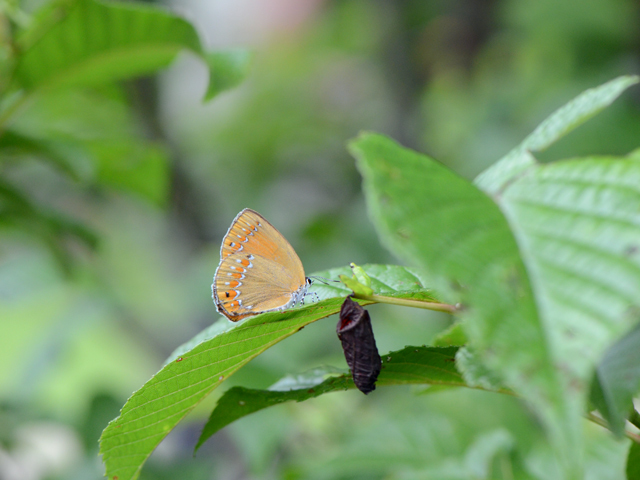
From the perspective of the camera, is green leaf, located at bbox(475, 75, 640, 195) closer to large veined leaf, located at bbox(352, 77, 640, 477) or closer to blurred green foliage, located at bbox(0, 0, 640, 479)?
large veined leaf, located at bbox(352, 77, 640, 477)

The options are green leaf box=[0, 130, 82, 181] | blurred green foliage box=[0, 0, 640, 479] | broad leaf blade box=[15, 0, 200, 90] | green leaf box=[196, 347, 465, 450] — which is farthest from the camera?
blurred green foliage box=[0, 0, 640, 479]

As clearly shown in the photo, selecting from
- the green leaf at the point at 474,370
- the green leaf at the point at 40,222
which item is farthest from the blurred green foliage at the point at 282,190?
the green leaf at the point at 474,370

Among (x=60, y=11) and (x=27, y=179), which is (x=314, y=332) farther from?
(x=27, y=179)

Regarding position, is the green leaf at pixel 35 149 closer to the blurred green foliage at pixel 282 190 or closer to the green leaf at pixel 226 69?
the blurred green foliage at pixel 282 190

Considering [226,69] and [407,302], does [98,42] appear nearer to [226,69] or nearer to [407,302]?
[226,69]

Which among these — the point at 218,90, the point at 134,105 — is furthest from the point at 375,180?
the point at 134,105

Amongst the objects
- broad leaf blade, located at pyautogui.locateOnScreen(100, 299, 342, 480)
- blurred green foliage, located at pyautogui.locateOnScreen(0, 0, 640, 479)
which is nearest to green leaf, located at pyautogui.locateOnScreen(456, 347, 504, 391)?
broad leaf blade, located at pyautogui.locateOnScreen(100, 299, 342, 480)
